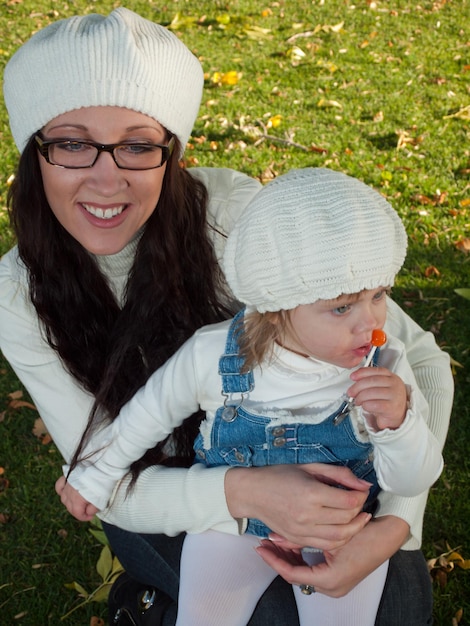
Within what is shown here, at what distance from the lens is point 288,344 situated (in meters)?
2.30

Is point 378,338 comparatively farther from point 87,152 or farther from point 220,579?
point 87,152

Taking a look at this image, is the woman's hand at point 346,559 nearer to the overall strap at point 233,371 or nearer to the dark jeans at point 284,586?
the dark jeans at point 284,586

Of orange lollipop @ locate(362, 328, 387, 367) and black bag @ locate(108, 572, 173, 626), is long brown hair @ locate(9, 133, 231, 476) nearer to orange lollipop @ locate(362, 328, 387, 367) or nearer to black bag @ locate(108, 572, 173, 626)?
black bag @ locate(108, 572, 173, 626)

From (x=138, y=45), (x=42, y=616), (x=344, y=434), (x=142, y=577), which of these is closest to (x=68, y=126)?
(x=138, y=45)

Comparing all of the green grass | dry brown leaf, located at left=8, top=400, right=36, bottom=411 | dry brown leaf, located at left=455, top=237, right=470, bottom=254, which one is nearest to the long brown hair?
the green grass

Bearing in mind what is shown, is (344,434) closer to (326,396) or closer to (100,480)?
(326,396)

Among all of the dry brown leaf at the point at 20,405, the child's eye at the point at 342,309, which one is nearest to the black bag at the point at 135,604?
the child's eye at the point at 342,309

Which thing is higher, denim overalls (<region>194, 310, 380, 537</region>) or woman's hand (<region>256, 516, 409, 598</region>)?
denim overalls (<region>194, 310, 380, 537</region>)

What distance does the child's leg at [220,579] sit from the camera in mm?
2307

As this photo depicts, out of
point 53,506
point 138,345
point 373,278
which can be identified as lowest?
point 53,506

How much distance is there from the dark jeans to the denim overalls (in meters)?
0.21

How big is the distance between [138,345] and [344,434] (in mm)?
772

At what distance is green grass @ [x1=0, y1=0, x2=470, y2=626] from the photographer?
11.4 feet

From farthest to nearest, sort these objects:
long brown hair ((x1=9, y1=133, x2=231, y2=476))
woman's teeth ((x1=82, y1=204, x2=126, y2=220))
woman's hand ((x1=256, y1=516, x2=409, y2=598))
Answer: long brown hair ((x1=9, y1=133, x2=231, y2=476)) < woman's teeth ((x1=82, y1=204, x2=126, y2=220)) < woman's hand ((x1=256, y1=516, x2=409, y2=598))
